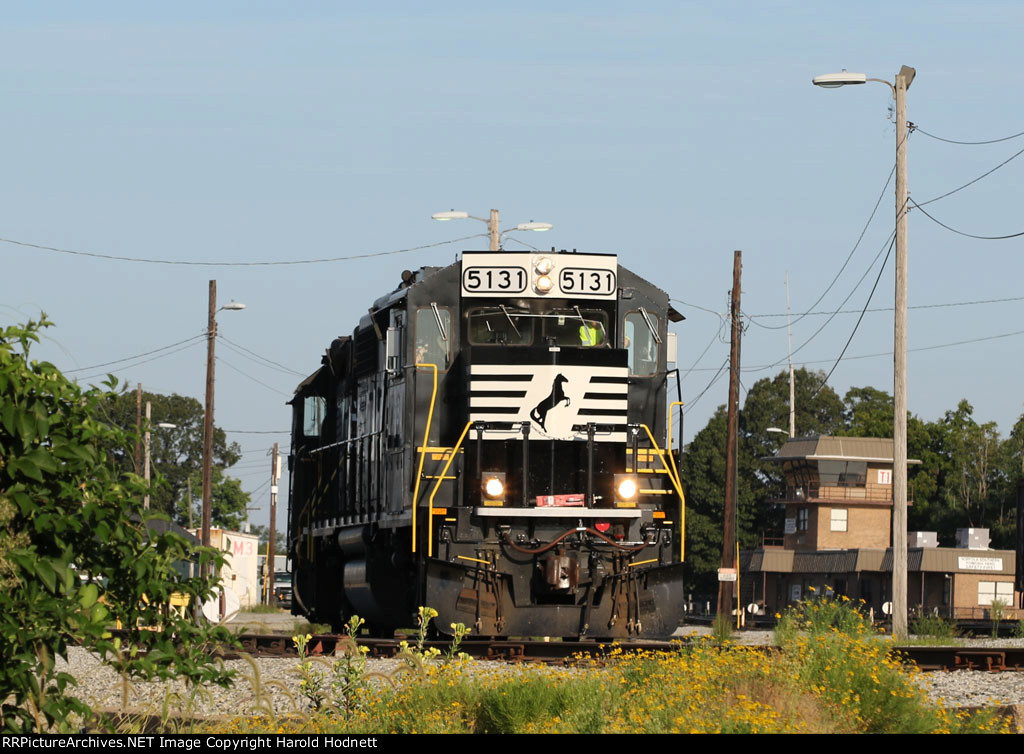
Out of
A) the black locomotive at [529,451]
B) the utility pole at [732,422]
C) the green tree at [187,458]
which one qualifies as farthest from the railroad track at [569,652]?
the green tree at [187,458]

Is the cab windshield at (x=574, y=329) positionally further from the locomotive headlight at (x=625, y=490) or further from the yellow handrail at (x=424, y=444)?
the locomotive headlight at (x=625, y=490)

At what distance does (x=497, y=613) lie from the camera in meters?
17.8

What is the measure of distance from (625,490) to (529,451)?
4.32ft

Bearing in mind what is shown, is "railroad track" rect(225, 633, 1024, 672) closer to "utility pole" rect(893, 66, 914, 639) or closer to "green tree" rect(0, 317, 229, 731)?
"utility pole" rect(893, 66, 914, 639)

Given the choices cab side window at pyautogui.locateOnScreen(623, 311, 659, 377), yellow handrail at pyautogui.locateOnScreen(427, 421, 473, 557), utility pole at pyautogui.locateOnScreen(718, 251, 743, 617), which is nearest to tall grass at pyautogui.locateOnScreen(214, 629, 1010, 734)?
yellow handrail at pyautogui.locateOnScreen(427, 421, 473, 557)

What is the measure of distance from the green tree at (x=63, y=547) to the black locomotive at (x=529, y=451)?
30.5ft

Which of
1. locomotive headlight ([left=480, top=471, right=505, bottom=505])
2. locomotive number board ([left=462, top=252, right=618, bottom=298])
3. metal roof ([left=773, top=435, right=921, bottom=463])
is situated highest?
locomotive number board ([left=462, top=252, right=618, bottom=298])

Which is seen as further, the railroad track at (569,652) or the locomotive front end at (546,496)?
the locomotive front end at (546,496)

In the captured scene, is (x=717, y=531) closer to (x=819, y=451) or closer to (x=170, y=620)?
(x=819, y=451)

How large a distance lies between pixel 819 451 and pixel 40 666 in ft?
256

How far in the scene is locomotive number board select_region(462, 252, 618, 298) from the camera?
1853cm

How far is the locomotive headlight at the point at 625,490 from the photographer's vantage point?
1812 cm

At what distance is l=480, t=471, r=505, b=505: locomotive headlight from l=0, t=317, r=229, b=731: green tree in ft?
31.2

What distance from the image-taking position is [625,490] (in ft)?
59.5
